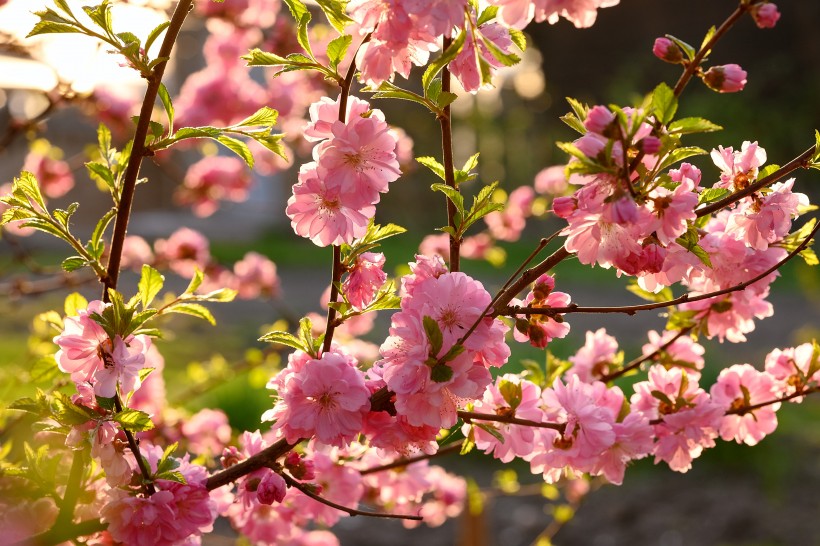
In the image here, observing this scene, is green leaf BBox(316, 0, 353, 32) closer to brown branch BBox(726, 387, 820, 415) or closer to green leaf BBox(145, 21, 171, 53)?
green leaf BBox(145, 21, 171, 53)

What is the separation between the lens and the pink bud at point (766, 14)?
73 centimetres

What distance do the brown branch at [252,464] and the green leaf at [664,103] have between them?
0.48m

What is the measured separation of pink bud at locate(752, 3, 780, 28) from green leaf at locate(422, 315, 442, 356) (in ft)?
1.24

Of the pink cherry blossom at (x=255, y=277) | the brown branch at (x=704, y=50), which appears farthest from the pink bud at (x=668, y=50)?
the pink cherry blossom at (x=255, y=277)

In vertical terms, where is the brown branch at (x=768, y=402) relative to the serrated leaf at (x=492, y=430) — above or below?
below

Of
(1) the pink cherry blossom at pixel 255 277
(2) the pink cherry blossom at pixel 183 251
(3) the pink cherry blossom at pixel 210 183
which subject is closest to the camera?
(2) the pink cherry blossom at pixel 183 251

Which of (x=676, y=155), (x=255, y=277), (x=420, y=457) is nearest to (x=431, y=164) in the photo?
(x=676, y=155)

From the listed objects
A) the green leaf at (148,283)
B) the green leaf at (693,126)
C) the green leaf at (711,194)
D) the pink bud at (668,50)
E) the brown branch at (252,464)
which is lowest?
the brown branch at (252,464)

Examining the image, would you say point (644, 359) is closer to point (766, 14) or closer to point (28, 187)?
point (766, 14)

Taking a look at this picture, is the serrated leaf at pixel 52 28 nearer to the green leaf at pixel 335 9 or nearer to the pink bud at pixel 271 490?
the green leaf at pixel 335 9

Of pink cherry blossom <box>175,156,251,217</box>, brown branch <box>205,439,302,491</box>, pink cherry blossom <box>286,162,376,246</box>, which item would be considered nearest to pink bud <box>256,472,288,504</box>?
brown branch <box>205,439,302,491</box>

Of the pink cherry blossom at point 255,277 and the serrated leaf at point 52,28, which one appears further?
the pink cherry blossom at point 255,277

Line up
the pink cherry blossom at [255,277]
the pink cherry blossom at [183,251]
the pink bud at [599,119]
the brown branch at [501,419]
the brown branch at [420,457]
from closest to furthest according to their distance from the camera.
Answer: the pink bud at [599,119], the brown branch at [501,419], the brown branch at [420,457], the pink cherry blossom at [183,251], the pink cherry blossom at [255,277]

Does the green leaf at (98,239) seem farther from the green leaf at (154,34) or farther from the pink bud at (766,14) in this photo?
the pink bud at (766,14)
